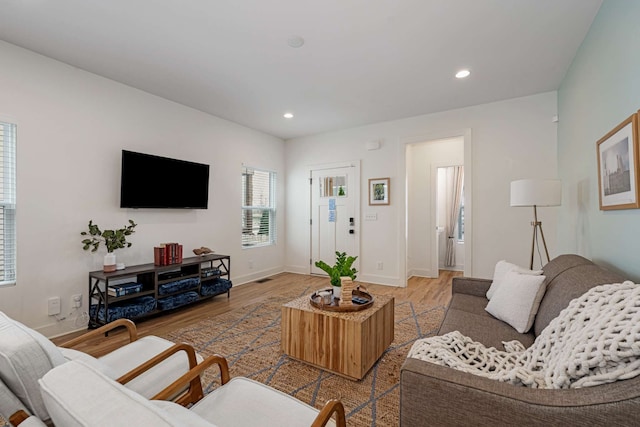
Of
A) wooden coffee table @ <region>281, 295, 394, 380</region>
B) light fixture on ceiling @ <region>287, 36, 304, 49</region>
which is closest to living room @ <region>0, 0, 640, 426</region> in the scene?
wooden coffee table @ <region>281, 295, 394, 380</region>

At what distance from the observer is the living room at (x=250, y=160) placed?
230 centimetres

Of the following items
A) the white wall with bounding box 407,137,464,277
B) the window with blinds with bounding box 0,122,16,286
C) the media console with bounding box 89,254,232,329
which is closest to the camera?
the window with blinds with bounding box 0,122,16,286

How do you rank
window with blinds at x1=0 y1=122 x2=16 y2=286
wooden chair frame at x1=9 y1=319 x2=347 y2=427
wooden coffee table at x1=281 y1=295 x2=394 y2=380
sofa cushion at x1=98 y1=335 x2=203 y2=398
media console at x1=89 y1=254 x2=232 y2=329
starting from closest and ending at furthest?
wooden chair frame at x1=9 y1=319 x2=347 y2=427
sofa cushion at x1=98 y1=335 x2=203 y2=398
wooden coffee table at x1=281 y1=295 x2=394 y2=380
window with blinds at x1=0 y1=122 x2=16 y2=286
media console at x1=89 y1=254 x2=232 y2=329

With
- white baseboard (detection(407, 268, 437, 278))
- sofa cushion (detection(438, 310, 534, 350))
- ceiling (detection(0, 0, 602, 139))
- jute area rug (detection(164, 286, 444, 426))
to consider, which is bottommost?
jute area rug (detection(164, 286, 444, 426))

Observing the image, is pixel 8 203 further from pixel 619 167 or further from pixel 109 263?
pixel 619 167

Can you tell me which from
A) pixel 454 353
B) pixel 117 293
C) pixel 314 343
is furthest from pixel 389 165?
pixel 117 293

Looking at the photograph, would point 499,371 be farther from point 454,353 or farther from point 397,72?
point 397,72

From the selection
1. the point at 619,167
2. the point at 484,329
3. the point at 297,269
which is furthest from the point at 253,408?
the point at 297,269

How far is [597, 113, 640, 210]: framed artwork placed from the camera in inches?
65.0

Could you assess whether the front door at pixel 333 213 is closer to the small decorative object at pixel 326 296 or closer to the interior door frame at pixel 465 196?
the interior door frame at pixel 465 196

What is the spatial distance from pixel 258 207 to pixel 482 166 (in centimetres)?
372

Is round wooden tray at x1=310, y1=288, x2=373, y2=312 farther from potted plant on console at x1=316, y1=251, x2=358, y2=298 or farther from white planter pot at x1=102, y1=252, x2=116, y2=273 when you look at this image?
white planter pot at x1=102, y1=252, x2=116, y2=273

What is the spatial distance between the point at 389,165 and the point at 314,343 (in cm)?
340

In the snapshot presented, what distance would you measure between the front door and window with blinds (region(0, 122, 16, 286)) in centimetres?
402
